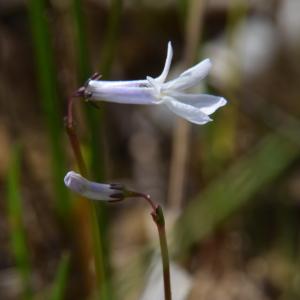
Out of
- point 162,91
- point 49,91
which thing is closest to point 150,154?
point 49,91

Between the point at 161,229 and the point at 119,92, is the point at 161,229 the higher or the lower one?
the lower one

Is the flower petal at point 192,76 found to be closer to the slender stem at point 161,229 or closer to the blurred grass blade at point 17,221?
the slender stem at point 161,229

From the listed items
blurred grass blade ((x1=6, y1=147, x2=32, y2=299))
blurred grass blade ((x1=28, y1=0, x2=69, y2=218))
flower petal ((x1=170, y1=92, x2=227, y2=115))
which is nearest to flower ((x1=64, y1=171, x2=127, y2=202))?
flower petal ((x1=170, y1=92, x2=227, y2=115))

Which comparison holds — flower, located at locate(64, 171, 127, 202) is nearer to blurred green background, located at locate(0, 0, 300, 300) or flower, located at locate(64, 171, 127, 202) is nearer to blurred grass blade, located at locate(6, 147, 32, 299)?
blurred green background, located at locate(0, 0, 300, 300)

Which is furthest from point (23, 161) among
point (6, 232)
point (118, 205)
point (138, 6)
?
point (138, 6)

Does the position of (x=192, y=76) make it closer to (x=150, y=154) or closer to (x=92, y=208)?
(x=92, y=208)

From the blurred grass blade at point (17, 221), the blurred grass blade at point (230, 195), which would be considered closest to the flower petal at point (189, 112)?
the blurred grass blade at point (17, 221)
